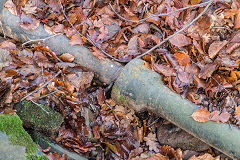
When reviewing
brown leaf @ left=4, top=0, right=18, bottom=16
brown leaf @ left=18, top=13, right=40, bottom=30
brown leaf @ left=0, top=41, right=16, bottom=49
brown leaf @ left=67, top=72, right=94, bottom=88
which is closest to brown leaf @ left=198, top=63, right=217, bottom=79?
brown leaf @ left=67, top=72, right=94, bottom=88

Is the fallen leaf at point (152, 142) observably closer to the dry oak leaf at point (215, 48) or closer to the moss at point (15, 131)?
the dry oak leaf at point (215, 48)

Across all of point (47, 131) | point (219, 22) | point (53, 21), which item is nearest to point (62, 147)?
point (47, 131)

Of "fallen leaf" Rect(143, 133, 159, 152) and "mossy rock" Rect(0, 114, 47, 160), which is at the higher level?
"mossy rock" Rect(0, 114, 47, 160)

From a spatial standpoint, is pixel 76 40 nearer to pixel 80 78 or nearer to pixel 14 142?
pixel 80 78

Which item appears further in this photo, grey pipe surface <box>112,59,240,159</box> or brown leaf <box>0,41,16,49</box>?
brown leaf <box>0,41,16,49</box>

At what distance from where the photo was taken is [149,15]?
302cm

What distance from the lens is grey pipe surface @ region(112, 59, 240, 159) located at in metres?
2.24

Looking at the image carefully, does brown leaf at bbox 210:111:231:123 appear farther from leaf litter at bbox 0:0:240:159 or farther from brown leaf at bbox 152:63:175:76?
brown leaf at bbox 152:63:175:76

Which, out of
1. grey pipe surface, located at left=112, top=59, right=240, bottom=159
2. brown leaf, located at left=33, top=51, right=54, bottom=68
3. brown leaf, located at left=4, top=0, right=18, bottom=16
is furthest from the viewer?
brown leaf, located at left=4, top=0, right=18, bottom=16

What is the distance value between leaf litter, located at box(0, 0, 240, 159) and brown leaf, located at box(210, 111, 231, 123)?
12 mm

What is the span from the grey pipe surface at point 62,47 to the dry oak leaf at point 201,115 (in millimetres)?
1050

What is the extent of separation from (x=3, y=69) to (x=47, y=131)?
94 centimetres

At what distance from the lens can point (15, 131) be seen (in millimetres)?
1948

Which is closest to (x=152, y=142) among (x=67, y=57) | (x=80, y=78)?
(x=80, y=78)
